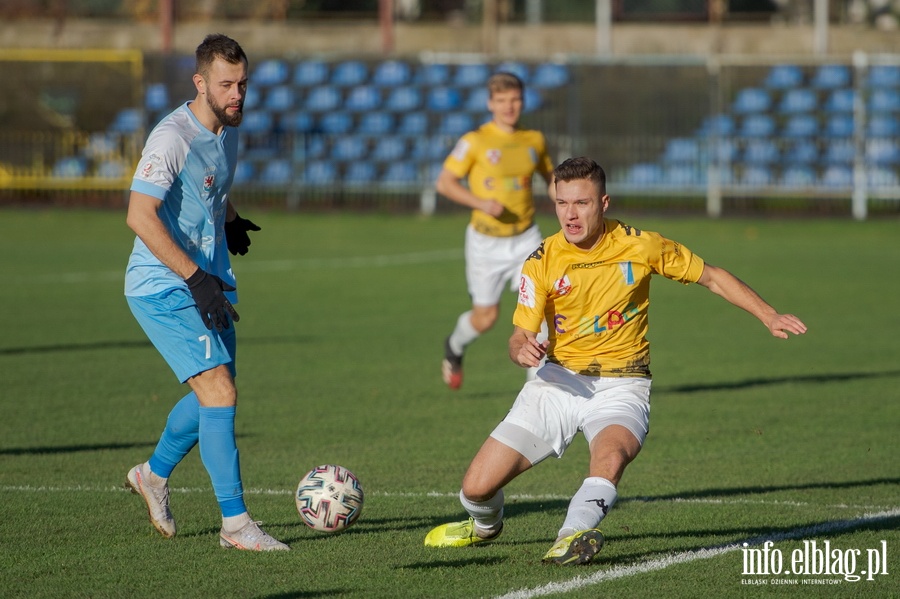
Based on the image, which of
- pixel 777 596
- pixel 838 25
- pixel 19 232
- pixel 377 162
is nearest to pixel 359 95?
pixel 377 162

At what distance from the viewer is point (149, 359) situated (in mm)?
11938

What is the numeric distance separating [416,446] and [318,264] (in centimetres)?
1187

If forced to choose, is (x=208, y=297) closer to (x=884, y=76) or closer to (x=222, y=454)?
(x=222, y=454)

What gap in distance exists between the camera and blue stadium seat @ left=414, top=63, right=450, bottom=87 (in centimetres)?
2867

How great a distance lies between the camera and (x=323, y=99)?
95.5 ft

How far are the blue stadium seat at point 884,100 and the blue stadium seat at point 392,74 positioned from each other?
9.62 metres

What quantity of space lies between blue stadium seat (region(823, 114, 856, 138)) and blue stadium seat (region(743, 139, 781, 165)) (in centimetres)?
116

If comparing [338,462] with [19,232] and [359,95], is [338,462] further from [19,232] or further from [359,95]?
[359,95]

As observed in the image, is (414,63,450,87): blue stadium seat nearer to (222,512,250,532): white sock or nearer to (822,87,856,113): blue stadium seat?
(822,87,856,113): blue stadium seat

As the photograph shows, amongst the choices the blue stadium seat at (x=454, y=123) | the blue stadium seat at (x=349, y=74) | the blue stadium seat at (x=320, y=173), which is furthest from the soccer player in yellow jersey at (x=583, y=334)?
the blue stadium seat at (x=349, y=74)

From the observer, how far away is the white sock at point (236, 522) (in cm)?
586

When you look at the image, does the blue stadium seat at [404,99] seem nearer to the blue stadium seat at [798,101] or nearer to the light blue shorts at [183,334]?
the blue stadium seat at [798,101]

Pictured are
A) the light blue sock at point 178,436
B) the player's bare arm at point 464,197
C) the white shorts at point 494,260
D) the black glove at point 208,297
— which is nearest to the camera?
the black glove at point 208,297

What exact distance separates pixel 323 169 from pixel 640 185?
674cm
